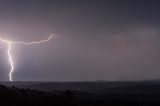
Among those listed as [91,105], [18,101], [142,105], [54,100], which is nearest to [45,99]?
[54,100]

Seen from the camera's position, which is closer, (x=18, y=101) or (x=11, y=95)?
(x=18, y=101)

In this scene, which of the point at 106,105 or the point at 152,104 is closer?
the point at 106,105

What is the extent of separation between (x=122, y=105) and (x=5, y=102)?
52567 millimetres

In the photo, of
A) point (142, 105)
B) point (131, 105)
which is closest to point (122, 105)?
point (131, 105)

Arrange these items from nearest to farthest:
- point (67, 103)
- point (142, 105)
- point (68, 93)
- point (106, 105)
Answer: point (67, 103), point (68, 93), point (106, 105), point (142, 105)

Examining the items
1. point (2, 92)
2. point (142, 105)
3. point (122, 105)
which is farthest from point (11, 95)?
point (142, 105)

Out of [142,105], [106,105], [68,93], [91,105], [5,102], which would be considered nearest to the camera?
[5,102]

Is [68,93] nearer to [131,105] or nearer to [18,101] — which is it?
[18,101]

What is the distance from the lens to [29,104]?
93.3 m

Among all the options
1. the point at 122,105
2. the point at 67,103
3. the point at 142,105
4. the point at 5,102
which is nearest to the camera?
the point at 5,102

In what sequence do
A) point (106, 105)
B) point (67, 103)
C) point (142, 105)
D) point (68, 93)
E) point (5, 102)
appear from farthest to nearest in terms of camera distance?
point (142, 105), point (106, 105), point (68, 93), point (67, 103), point (5, 102)

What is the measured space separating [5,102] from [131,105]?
2302 inches

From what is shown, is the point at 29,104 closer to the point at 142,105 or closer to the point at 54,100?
the point at 54,100

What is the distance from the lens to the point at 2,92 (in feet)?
336
